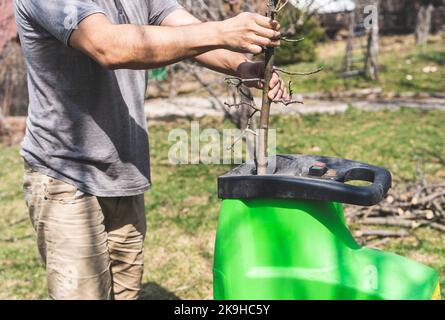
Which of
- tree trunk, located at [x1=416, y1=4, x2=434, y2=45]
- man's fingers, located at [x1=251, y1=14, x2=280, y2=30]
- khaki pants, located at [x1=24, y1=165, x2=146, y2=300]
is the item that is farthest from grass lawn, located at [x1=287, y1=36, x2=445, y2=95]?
man's fingers, located at [x1=251, y1=14, x2=280, y2=30]

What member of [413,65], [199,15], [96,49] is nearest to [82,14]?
[96,49]

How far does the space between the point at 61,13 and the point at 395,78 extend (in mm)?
9839

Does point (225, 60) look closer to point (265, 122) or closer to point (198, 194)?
point (265, 122)

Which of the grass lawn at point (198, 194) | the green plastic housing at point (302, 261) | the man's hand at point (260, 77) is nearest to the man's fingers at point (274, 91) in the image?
the man's hand at point (260, 77)

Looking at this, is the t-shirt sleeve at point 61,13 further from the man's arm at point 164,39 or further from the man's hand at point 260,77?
the man's hand at point 260,77

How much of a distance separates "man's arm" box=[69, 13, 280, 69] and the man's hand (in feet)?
0.73

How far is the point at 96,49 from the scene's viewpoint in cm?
154

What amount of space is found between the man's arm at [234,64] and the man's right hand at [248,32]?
0.25m

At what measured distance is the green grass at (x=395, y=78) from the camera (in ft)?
32.6

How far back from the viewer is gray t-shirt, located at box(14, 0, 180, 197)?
1867 mm

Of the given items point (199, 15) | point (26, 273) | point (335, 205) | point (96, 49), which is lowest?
point (26, 273)

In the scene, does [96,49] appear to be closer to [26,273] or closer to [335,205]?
[335,205]

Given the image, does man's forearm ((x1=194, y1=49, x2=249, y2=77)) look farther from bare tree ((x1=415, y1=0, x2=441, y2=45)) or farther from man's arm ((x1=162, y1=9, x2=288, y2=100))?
bare tree ((x1=415, y1=0, x2=441, y2=45))

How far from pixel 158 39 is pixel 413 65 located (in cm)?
1139
